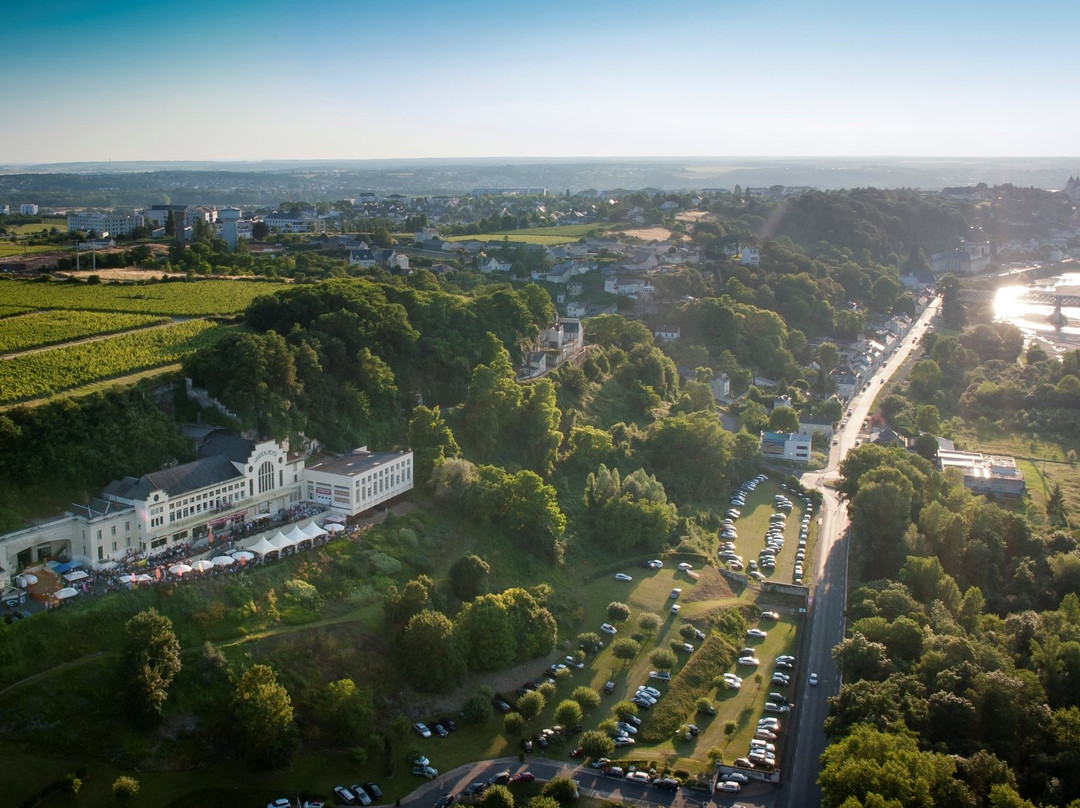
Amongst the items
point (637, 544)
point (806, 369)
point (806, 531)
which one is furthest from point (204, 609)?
point (806, 369)

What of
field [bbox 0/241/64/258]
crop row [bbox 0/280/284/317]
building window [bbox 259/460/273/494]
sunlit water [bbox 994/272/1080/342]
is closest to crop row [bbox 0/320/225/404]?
crop row [bbox 0/280/284/317]

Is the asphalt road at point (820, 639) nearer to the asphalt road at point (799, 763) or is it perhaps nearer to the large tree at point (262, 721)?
the asphalt road at point (799, 763)

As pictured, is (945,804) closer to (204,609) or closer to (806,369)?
(204,609)

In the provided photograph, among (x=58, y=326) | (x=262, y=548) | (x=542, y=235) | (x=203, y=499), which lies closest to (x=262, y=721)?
(x=262, y=548)

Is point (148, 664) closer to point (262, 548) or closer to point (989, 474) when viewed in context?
point (262, 548)

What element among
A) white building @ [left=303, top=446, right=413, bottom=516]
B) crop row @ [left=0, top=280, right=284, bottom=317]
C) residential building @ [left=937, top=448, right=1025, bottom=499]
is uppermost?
crop row @ [left=0, top=280, right=284, bottom=317]

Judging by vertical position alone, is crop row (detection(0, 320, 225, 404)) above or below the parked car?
above

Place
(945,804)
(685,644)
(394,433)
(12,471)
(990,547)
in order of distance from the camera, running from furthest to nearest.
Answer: (394,433) → (990,547) → (685,644) → (12,471) → (945,804)

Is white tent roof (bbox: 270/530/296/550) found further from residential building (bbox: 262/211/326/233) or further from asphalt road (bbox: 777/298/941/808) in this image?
residential building (bbox: 262/211/326/233)
